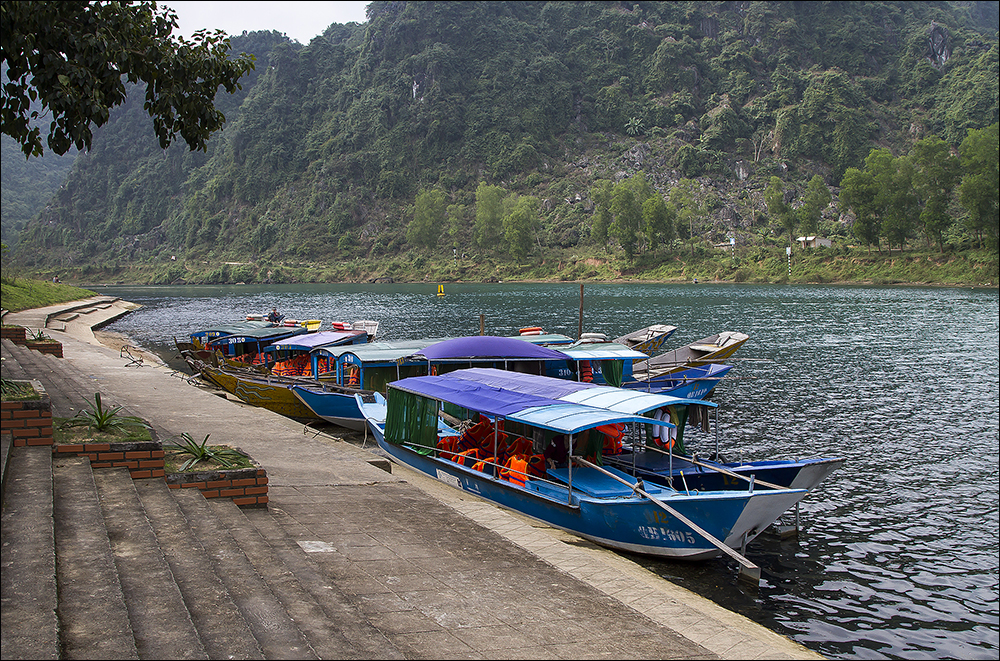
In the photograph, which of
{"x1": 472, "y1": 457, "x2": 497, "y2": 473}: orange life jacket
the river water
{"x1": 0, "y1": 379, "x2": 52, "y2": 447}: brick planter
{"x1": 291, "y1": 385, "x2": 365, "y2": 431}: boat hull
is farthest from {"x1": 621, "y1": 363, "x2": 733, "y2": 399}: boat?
{"x1": 0, "y1": 379, "x2": 52, "y2": 447}: brick planter

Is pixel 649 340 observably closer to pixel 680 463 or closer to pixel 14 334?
pixel 680 463

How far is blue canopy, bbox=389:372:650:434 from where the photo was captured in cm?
1385

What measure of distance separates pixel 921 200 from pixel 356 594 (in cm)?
11153

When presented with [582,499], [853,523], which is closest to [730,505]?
[582,499]

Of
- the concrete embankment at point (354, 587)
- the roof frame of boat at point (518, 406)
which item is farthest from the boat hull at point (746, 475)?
the concrete embankment at point (354, 587)

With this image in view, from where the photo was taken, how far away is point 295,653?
4.87 metres

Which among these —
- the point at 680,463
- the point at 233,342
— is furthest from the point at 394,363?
the point at 233,342

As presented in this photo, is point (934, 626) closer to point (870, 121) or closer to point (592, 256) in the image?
point (592, 256)

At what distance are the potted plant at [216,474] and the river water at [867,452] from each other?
26.6ft

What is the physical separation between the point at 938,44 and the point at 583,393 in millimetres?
218396

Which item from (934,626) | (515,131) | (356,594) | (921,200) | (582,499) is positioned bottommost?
(934,626)

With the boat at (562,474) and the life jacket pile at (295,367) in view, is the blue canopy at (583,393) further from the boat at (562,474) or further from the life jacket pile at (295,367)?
the life jacket pile at (295,367)

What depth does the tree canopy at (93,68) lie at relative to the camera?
8.96 m

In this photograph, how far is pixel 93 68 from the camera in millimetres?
9516
